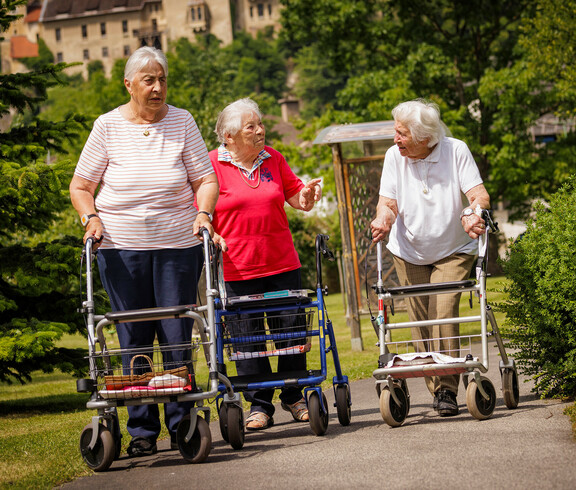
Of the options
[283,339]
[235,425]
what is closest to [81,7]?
[283,339]

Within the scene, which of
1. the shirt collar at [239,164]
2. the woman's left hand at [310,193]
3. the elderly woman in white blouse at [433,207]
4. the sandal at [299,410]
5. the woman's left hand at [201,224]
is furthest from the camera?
the sandal at [299,410]

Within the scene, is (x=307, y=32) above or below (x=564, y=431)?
above

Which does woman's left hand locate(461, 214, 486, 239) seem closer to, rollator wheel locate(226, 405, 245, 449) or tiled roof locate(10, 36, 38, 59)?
rollator wheel locate(226, 405, 245, 449)

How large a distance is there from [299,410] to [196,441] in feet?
5.01

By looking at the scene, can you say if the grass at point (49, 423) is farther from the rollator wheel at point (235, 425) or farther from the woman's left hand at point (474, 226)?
the woman's left hand at point (474, 226)

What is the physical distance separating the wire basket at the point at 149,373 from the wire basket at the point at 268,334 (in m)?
0.55

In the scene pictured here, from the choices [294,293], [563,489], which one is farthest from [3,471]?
[563,489]

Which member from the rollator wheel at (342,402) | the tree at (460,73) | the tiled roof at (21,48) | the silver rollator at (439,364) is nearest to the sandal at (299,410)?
the rollator wheel at (342,402)

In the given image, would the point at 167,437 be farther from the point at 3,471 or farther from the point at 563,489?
the point at 563,489

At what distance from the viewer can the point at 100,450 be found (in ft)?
17.6

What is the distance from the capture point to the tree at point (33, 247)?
8.33 meters

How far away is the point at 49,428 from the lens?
25.4 ft

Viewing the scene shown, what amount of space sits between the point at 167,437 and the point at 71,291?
3430mm

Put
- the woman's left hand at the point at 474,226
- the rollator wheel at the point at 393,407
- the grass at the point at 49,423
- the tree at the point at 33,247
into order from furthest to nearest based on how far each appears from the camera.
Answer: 1. the tree at the point at 33,247
2. the woman's left hand at the point at 474,226
3. the rollator wheel at the point at 393,407
4. the grass at the point at 49,423
